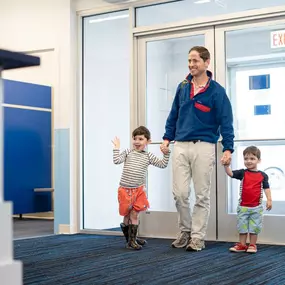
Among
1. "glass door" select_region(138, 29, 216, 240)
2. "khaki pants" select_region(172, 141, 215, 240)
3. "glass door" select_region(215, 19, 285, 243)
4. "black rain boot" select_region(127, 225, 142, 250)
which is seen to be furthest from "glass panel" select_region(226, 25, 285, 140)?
"black rain boot" select_region(127, 225, 142, 250)

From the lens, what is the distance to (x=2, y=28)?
5684 mm

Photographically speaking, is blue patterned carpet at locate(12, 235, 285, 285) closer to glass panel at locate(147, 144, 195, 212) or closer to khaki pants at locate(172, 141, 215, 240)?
khaki pants at locate(172, 141, 215, 240)

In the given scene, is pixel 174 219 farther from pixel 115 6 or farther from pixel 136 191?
pixel 115 6

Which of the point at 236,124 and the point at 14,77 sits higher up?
the point at 14,77

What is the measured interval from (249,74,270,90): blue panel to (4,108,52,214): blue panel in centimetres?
310

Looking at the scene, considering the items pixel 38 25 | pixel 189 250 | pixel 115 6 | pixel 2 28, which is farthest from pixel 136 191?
pixel 2 28

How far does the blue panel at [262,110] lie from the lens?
4191mm

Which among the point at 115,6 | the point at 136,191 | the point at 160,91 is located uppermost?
the point at 115,6

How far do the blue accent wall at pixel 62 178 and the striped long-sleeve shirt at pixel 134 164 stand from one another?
3.71 ft

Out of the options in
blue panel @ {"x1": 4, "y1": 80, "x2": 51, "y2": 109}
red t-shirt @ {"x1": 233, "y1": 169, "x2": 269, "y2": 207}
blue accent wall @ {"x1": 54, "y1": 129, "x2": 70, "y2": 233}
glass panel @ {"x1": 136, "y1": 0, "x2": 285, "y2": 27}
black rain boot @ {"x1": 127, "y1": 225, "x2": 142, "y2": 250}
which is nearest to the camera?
red t-shirt @ {"x1": 233, "y1": 169, "x2": 269, "y2": 207}

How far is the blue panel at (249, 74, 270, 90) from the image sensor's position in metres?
4.21

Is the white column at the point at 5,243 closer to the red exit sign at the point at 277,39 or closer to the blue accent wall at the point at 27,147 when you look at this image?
the red exit sign at the point at 277,39

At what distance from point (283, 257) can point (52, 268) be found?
4.80ft

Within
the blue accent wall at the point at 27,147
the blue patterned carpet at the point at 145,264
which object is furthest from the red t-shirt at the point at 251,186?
the blue accent wall at the point at 27,147
